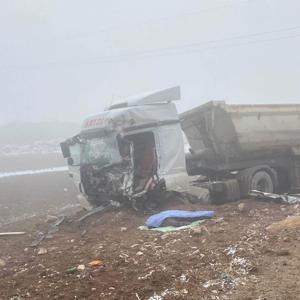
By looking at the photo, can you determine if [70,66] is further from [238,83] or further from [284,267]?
[284,267]

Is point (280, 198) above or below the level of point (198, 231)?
below

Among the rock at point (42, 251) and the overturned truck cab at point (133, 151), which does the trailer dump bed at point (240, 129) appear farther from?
the rock at point (42, 251)

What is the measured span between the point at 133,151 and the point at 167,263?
539 cm

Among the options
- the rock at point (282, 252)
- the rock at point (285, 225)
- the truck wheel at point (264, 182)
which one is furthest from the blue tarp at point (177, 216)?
the rock at point (282, 252)

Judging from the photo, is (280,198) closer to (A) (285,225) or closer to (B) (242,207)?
(B) (242,207)

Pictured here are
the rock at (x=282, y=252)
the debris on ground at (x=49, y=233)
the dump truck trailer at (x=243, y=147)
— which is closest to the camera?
the rock at (x=282, y=252)

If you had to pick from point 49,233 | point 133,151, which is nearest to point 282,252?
point 49,233

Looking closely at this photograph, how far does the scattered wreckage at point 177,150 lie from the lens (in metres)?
11.6

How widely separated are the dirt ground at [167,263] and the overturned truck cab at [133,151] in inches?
70.8

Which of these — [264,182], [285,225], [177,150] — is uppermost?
[177,150]

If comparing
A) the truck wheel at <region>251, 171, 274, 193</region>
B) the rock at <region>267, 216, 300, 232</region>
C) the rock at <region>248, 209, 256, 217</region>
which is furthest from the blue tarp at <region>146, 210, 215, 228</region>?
the truck wheel at <region>251, 171, 274, 193</region>

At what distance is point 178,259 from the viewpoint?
21.4ft

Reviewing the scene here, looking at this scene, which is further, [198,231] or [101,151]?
[101,151]

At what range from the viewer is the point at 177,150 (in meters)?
12.0
